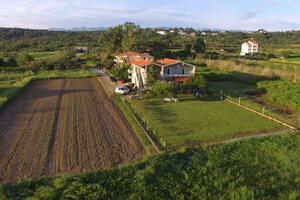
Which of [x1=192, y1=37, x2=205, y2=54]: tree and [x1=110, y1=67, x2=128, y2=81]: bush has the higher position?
[x1=192, y1=37, x2=205, y2=54]: tree

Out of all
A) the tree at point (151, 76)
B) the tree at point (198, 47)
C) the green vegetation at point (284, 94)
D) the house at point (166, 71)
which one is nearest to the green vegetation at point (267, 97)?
the green vegetation at point (284, 94)

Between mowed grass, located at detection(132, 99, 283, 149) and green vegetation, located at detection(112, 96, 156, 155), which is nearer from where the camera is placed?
green vegetation, located at detection(112, 96, 156, 155)

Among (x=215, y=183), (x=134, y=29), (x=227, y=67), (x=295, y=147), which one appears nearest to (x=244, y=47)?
(x=134, y=29)

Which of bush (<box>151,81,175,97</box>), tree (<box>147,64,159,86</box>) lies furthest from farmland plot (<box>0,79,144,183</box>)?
tree (<box>147,64,159,86</box>)

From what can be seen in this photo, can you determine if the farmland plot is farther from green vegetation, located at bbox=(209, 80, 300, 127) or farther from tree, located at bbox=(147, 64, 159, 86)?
green vegetation, located at bbox=(209, 80, 300, 127)

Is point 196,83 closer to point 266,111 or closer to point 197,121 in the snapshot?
point 266,111

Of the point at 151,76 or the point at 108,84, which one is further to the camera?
the point at 108,84

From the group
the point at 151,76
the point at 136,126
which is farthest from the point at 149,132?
the point at 151,76

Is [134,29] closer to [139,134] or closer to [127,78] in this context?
[127,78]
